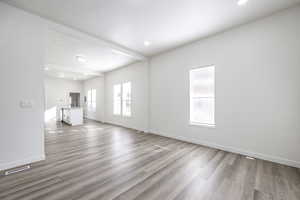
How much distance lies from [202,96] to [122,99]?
4.07 meters

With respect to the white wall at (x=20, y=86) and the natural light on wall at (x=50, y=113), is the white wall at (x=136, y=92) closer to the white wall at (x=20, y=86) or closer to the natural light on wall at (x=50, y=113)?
the white wall at (x=20, y=86)

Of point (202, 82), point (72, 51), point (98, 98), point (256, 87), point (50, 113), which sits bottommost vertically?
point (50, 113)

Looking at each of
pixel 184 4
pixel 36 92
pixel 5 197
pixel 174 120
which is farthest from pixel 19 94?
pixel 174 120

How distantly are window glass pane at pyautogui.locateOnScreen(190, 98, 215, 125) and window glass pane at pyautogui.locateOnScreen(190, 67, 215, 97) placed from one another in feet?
0.59

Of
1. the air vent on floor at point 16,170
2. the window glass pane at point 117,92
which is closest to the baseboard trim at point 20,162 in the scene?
the air vent on floor at point 16,170

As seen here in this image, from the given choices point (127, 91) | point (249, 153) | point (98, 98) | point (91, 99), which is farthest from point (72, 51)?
point (249, 153)

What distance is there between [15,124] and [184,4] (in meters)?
3.91

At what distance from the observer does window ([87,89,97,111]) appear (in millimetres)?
8633

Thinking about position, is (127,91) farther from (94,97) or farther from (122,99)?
(94,97)

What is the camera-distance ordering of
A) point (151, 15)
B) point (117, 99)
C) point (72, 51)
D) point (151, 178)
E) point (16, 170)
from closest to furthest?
point (151, 178) < point (16, 170) < point (151, 15) < point (72, 51) < point (117, 99)

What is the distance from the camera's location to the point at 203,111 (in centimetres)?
365

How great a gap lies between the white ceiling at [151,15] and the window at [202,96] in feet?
3.46

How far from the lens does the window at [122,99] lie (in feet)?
19.9

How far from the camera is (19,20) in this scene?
237cm
